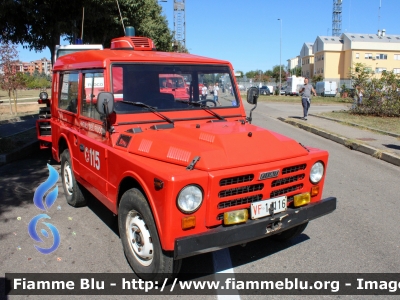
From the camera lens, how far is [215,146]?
3.54 m

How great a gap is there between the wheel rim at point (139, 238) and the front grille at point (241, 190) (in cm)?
80

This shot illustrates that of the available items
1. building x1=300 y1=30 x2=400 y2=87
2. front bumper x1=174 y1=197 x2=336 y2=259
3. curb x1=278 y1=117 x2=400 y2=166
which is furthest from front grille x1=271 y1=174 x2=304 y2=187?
building x1=300 y1=30 x2=400 y2=87

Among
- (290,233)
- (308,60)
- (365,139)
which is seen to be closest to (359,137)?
(365,139)

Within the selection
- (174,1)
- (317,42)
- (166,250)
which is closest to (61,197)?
(166,250)

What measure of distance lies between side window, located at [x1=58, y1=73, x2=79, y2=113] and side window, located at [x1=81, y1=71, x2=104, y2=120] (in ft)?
1.15

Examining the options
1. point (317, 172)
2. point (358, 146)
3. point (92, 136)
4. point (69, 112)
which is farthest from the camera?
point (358, 146)

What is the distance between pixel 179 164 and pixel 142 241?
2.66ft

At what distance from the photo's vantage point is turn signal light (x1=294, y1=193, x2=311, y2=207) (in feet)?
12.4

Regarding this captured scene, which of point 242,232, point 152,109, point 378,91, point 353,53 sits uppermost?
point 353,53

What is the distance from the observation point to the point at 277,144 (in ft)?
12.5

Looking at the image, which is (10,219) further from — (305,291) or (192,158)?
(305,291)

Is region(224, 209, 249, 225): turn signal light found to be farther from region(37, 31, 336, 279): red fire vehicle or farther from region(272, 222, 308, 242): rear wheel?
region(272, 222, 308, 242): rear wheel

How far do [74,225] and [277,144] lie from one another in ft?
9.63

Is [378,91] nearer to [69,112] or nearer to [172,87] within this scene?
[172,87]
